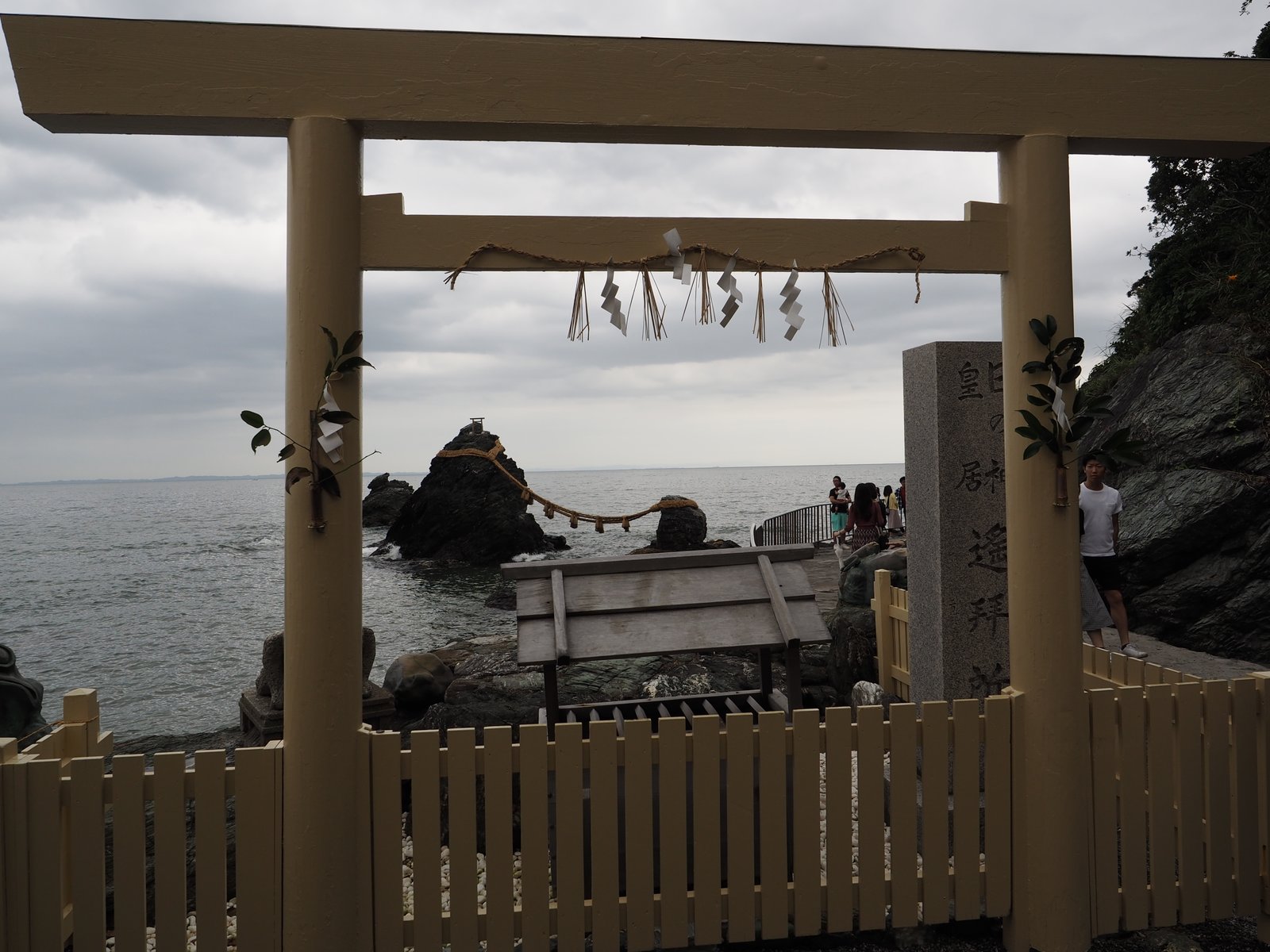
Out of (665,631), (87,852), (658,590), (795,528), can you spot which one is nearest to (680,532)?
(795,528)

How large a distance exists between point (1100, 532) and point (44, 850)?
23.8ft

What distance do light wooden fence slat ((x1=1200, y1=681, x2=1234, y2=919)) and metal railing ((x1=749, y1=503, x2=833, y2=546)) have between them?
17.0 meters

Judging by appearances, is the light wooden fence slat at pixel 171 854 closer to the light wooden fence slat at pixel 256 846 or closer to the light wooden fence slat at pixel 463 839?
the light wooden fence slat at pixel 256 846

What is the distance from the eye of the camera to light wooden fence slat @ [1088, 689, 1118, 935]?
138 inches

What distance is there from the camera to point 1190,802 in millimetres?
3562

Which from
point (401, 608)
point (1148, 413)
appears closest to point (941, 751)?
point (1148, 413)

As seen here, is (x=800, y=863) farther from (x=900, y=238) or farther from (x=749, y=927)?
(x=900, y=238)

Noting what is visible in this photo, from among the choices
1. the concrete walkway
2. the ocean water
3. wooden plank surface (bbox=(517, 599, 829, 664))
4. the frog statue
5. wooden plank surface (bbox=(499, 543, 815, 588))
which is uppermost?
wooden plank surface (bbox=(499, 543, 815, 588))

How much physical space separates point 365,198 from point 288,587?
1573 millimetres

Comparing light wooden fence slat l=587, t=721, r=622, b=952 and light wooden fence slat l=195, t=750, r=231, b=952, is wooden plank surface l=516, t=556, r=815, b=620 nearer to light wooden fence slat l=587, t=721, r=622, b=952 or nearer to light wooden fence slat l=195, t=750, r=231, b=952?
light wooden fence slat l=587, t=721, r=622, b=952

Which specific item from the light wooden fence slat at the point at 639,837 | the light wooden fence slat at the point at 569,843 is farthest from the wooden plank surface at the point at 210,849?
the light wooden fence slat at the point at 639,837

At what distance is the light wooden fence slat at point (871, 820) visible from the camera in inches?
132

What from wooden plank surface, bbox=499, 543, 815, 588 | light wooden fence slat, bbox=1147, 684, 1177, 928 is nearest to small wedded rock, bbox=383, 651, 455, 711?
wooden plank surface, bbox=499, 543, 815, 588

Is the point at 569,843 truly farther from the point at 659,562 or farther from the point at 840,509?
the point at 840,509
